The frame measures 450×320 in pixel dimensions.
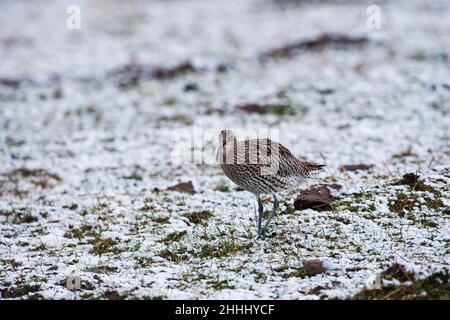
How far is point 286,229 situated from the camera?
8.27 metres

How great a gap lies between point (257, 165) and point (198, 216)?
1.86 m

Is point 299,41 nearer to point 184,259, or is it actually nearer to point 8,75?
point 8,75

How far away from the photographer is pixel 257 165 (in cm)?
771

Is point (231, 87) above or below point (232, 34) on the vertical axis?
below

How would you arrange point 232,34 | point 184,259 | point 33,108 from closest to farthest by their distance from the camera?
point 184,259 < point 33,108 < point 232,34

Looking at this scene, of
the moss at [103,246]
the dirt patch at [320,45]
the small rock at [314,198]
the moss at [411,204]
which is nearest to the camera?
the moss at [103,246]

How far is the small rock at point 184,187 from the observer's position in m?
10.5

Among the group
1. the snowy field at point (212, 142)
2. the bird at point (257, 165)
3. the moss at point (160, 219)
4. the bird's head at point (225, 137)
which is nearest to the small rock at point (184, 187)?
the snowy field at point (212, 142)

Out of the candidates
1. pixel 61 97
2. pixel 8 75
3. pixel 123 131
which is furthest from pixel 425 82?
pixel 8 75

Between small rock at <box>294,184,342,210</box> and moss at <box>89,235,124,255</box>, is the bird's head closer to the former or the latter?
small rock at <box>294,184,342,210</box>

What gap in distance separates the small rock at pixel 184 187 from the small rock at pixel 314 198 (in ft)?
7.64

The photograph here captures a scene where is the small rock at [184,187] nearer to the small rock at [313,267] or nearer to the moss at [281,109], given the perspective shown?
the small rock at [313,267]

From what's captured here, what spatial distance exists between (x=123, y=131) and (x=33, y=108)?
404 cm

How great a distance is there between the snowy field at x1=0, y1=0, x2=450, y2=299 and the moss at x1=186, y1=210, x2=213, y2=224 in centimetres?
2
